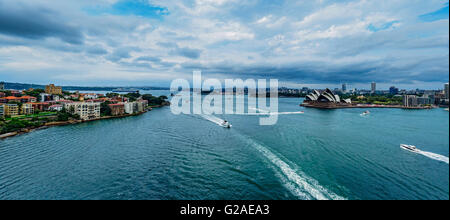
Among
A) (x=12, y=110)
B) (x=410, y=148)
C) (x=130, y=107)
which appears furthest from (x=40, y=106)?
(x=410, y=148)

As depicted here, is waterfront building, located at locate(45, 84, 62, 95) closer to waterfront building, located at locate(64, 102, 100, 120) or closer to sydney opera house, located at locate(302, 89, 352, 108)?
waterfront building, located at locate(64, 102, 100, 120)

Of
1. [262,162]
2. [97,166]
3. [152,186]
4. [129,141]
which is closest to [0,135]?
[129,141]

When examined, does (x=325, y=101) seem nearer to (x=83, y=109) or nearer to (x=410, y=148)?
(x=410, y=148)

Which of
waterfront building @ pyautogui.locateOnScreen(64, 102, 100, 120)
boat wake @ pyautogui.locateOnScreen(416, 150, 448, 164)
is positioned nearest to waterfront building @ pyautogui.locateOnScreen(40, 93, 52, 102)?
waterfront building @ pyautogui.locateOnScreen(64, 102, 100, 120)

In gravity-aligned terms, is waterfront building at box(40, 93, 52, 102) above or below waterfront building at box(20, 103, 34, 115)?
above
